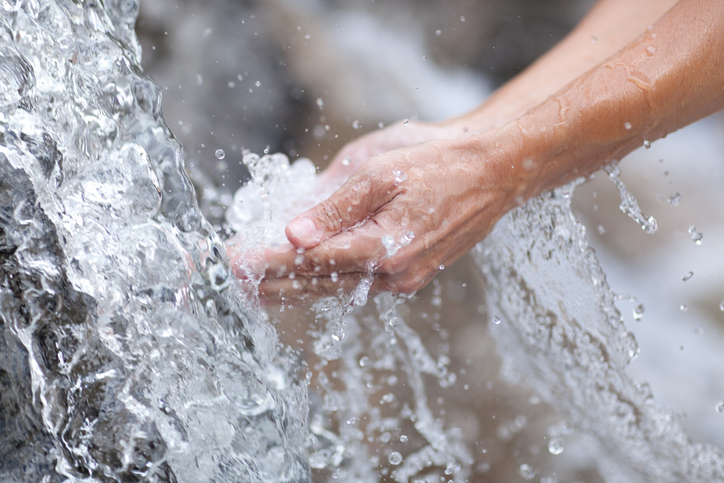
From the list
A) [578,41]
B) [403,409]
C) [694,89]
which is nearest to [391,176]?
[694,89]

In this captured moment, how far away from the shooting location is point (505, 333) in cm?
144

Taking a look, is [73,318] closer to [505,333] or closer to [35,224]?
[35,224]

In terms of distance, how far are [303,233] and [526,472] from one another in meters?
0.98

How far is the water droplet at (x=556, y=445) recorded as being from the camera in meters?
1.42

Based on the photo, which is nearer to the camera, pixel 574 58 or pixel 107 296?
pixel 107 296

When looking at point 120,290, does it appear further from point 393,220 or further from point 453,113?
point 453,113

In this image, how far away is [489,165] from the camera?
0.84 metres

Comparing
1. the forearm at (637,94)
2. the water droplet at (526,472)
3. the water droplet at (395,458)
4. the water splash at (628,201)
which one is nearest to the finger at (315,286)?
the forearm at (637,94)

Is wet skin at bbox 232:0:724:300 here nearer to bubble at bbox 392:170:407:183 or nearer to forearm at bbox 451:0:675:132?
bubble at bbox 392:170:407:183

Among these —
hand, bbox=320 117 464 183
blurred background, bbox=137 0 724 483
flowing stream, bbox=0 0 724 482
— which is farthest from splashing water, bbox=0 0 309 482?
blurred background, bbox=137 0 724 483

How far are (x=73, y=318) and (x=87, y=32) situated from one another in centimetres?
A: 37

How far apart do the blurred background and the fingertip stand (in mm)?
782

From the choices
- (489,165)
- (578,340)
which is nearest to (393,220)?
(489,165)

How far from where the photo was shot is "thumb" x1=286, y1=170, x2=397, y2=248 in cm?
76
